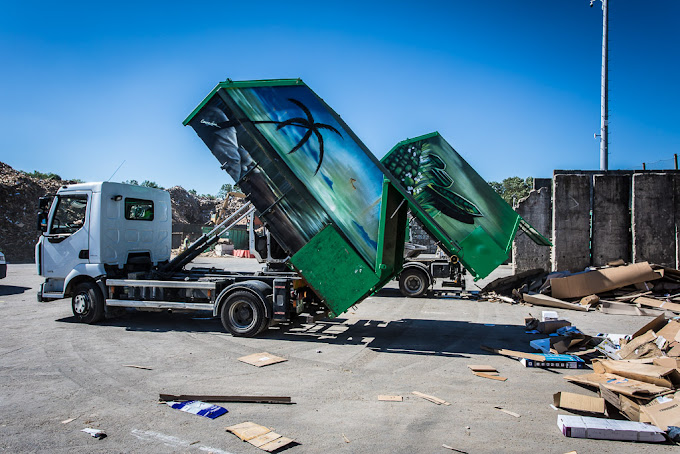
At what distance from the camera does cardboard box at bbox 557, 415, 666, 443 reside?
4.19 metres

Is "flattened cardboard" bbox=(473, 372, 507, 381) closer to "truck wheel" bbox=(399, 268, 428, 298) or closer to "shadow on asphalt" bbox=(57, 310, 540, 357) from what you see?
"shadow on asphalt" bbox=(57, 310, 540, 357)

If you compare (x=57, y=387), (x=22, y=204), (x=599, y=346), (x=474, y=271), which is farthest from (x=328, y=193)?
(x=22, y=204)

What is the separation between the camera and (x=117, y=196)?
9203 mm

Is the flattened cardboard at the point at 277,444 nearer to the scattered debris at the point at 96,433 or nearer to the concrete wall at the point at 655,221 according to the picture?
the scattered debris at the point at 96,433

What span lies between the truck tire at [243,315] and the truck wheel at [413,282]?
6.69 metres

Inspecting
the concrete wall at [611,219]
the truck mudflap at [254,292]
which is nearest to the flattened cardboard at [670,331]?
the truck mudflap at [254,292]

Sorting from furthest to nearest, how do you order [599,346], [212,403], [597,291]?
[597,291]
[599,346]
[212,403]

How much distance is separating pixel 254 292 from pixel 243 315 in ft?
2.03

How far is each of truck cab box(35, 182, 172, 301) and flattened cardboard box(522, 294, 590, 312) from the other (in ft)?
32.9

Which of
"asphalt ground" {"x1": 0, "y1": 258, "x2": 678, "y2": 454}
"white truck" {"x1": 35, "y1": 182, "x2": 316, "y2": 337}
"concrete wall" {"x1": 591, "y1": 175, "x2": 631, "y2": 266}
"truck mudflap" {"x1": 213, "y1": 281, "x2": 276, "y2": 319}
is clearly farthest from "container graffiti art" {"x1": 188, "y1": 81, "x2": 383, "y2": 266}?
"concrete wall" {"x1": 591, "y1": 175, "x2": 631, "y2": 266}

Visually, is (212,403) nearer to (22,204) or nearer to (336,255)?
(336,255)

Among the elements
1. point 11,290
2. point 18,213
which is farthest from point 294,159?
point 18,213

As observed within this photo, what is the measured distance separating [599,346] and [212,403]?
20.0 ft

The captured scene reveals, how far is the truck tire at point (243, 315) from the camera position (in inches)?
315
